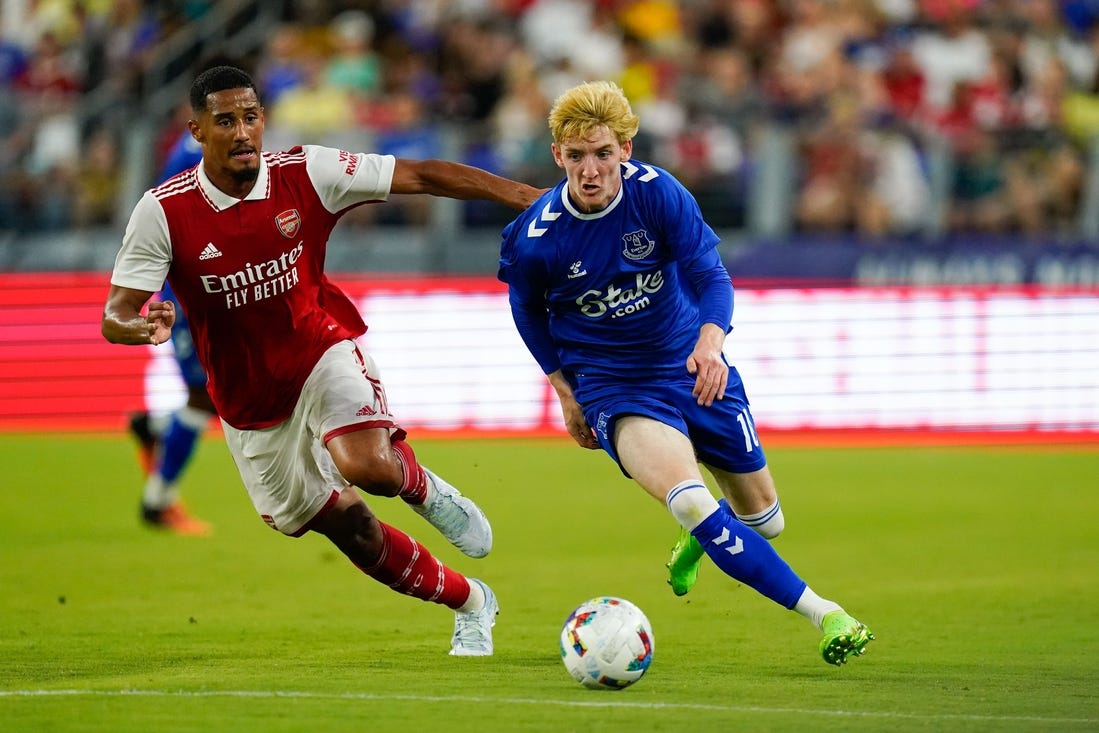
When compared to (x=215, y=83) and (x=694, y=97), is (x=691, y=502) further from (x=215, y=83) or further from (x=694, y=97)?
(x=694, y=97)

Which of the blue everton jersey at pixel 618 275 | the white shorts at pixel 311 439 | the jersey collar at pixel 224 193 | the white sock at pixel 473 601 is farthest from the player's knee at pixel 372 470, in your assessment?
the jersey collar at pixel 224 193

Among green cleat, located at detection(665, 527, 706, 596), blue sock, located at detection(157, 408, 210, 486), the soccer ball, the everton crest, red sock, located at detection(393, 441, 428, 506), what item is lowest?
blue sock, located at detection(157, 408, 210, 486)

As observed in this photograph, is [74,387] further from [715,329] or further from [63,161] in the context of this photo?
[715,329]

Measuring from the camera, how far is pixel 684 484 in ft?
23.2

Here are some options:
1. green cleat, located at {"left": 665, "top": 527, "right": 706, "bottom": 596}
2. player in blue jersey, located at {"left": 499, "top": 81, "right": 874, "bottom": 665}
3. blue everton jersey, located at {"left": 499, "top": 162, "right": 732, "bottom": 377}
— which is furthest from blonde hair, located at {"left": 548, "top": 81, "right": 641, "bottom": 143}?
green cleat, located at {"left": 665, "top": 527, "right": 706, "bottom": 596}

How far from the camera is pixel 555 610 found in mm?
8945

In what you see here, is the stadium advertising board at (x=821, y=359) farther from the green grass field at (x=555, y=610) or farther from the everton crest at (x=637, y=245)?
Result: the everton crest at (x=637, y=245)

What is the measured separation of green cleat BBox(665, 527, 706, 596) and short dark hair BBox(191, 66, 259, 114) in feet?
9.35

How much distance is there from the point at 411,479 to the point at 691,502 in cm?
125

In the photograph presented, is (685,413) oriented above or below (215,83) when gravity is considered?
below

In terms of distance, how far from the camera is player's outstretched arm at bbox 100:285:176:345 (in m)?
6.82

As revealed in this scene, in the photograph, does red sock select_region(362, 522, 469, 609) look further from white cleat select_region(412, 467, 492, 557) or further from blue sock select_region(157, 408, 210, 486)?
blue sock select_region(157, 408, 210, 486)

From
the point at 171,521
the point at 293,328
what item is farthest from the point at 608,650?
the point at 171,521

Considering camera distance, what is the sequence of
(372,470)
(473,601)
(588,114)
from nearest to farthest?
(588,114)
(372,470)
(473,601)
